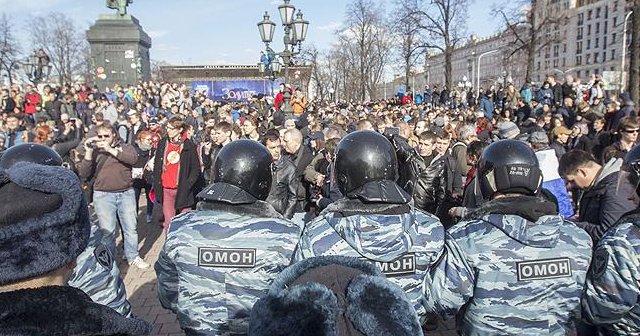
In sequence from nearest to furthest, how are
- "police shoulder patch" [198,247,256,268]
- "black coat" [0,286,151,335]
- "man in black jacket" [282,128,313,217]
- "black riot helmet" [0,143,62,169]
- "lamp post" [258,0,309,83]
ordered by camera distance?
"black coat" [0,286,151,335] < "police shoulder patch" [198,247,256,268] < "black riot helmet" [0,143,62,169] < "man in black jacket" [282,128,313,217] < "lamp post" [258,0,309,83]

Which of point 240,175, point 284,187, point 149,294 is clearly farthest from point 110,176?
point 240,175

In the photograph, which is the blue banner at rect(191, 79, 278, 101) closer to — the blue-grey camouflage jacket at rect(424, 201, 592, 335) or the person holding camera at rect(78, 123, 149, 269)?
A: the person holding camera at rect(78, 123, 149, 269)

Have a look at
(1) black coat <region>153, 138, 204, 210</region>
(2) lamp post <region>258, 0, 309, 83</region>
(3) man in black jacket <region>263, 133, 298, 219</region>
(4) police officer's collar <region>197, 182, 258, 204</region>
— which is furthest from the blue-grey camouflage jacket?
(2) lamp post <region>258, 0, 309, 83</region>

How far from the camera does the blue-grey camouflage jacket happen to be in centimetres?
257

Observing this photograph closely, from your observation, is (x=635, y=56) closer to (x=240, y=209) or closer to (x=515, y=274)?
(x=515, y=274)

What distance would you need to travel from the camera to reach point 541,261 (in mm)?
2566

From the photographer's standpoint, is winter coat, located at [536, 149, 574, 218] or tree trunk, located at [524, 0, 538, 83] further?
tree trunk, located at [524, 0, 538, 83]

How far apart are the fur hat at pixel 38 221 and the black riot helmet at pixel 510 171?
2.13 m

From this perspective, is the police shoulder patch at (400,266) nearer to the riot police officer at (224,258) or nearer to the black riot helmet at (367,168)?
the black riot helmet at (367,168)

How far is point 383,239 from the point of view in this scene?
2488mm

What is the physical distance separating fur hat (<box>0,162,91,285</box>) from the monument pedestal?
24810 mm

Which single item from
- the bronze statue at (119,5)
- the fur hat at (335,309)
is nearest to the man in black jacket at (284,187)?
the fur hat at (335,309)

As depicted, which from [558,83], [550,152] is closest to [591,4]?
[558,83]

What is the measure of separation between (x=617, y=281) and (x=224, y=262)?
1.95 meters
